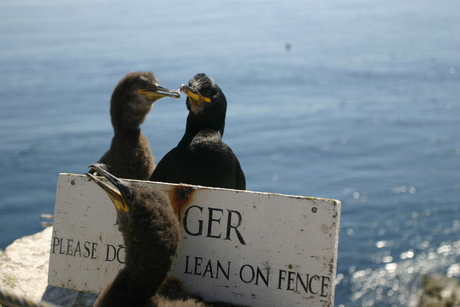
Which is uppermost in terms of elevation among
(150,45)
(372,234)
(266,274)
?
(150,45)

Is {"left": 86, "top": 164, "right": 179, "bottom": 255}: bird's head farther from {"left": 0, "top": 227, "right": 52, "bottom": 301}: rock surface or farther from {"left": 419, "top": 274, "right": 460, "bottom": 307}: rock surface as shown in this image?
{"left": 419, "top": 274, "right": 460, "bottom": 307}: rock surface

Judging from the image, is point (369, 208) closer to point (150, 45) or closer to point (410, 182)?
point (410, 182)

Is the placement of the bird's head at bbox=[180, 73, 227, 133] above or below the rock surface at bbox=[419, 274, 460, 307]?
above

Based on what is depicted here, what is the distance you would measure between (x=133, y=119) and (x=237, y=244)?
7.36ft

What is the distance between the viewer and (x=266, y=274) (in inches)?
142

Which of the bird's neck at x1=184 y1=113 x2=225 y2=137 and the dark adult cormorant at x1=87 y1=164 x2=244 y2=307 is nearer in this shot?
the dark adult cormorant at x1=87 y1=164 x2=244 y2=307

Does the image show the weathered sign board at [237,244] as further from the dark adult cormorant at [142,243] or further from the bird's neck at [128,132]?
the bird's neck at [128,132]

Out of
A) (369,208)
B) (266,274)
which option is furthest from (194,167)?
(369,208)

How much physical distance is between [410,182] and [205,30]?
20315 mm

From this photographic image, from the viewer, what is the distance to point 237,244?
3658mm

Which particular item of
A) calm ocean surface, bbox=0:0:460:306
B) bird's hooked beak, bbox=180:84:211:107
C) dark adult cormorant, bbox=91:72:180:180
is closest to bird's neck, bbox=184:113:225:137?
bird's hooked beak, bbox=180:84:211:107

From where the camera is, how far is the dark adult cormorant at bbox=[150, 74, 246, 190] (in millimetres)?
4473

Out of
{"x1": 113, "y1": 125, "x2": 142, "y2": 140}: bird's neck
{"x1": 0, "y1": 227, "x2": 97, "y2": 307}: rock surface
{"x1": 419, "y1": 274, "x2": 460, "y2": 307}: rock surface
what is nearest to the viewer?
{"x1": 0, "y1": 227, "x2": 97, "y2": 307}: rock surface

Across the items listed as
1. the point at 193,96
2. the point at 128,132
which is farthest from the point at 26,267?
the point at 193,96
